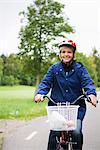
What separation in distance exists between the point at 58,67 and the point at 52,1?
33227 millimetres

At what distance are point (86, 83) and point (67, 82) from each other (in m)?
0.23

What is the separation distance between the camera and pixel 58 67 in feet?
20.0

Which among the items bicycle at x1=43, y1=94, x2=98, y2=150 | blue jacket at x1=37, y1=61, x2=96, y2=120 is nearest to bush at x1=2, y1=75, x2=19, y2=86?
blue jacket at x1=37, y1=61, x2=96, y2=120

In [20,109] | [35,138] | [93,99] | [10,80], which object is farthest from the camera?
[10,80]

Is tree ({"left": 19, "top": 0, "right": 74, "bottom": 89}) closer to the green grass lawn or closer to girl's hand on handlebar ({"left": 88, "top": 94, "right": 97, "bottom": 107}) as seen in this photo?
the green grass lawn

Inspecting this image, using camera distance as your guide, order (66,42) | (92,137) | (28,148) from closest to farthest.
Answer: (66,42) → (28,148) → (92,137)

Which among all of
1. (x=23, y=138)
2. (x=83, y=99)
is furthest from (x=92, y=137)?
(x=83, y=99)

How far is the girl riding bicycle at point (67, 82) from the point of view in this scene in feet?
19.2

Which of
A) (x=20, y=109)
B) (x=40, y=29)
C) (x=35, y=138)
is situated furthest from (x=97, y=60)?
(x=35, y=138)

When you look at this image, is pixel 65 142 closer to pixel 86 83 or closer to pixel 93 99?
pixel 93 99

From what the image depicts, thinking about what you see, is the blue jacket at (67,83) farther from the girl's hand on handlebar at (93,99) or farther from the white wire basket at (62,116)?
the white wire basket at (62,116)

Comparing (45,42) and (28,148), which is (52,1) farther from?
(28,148)

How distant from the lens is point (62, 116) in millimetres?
5305

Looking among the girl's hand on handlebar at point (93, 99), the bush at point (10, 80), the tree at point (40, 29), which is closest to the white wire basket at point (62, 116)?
the girl's hand on handlebar at point (93, 99)
